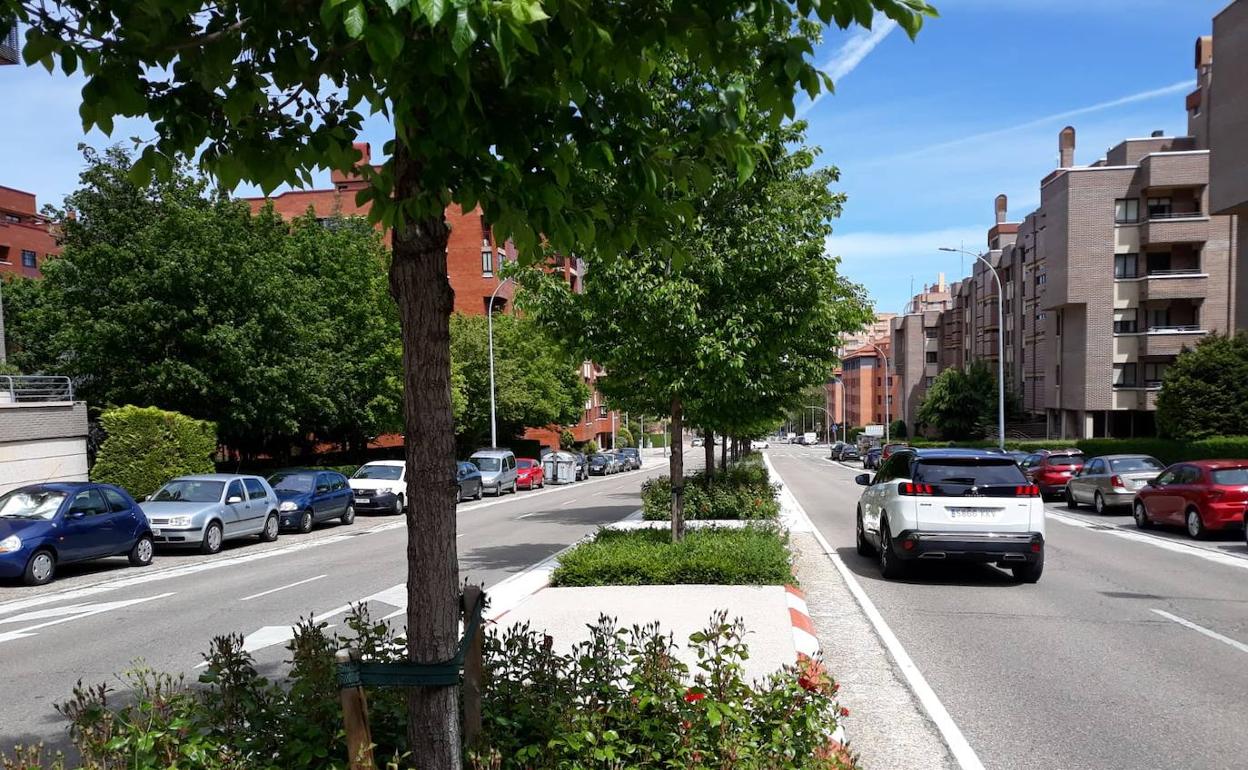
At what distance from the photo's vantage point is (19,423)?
21516 millimetres

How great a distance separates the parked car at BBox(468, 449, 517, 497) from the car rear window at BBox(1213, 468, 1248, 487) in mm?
24497

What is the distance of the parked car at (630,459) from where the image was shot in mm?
65481

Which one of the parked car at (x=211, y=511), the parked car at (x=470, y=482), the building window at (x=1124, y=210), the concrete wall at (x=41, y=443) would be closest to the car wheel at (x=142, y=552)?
the parked car at (x=211, y=511)

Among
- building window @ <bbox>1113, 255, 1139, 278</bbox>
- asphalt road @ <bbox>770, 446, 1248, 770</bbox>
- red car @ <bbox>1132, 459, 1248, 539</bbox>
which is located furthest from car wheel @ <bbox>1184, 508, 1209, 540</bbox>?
building window @ <bbox>1113, 255, 1139, 278</bbox>

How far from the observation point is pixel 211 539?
18078 mm

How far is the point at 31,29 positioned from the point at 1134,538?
19.7 m

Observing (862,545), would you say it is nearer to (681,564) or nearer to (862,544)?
(862,544)

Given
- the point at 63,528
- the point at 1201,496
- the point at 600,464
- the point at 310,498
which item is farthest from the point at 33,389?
the point at 600,464

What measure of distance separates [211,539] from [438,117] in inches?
683

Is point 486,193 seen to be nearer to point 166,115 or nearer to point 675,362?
point 166,115

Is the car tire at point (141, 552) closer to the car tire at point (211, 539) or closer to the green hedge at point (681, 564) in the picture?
the car tire at point (211, 539)

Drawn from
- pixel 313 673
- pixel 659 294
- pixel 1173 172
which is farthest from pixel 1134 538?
pixel 1173 172

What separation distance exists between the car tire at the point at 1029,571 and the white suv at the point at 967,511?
22mm

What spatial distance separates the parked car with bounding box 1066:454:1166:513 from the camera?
22.8 metres
